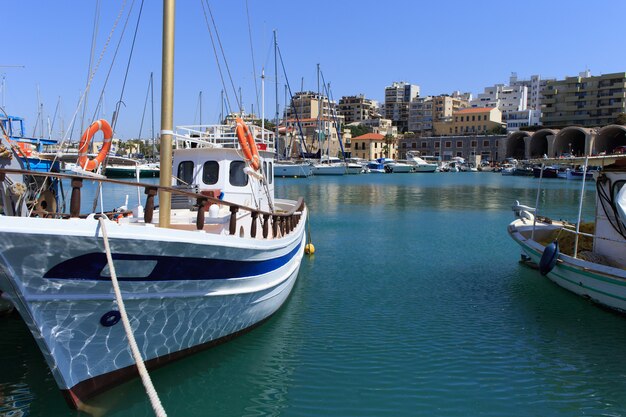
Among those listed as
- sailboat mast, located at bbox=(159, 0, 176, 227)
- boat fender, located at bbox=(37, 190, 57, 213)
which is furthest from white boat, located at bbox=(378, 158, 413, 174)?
sailboat mast, located at bbox=(159, 0, 176, 227)

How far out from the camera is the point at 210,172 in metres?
12.2

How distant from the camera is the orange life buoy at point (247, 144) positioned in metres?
10.1

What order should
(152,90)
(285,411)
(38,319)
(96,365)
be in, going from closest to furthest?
1. (38,319)
2. (96,365)
3. (285,411)
4. (152,90)

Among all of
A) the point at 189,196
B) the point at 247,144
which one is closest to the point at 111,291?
the point at 189,196

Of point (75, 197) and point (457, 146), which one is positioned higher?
point (457, 146)

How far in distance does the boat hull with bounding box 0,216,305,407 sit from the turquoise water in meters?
0.63

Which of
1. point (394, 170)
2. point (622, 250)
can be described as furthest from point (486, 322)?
point (394, 170)

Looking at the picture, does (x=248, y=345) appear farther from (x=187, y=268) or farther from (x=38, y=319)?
(x=38, y=319)

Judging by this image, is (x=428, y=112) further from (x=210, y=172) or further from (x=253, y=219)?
(x=253, y=219)

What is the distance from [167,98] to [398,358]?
19.0 ft

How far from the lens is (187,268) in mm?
6965

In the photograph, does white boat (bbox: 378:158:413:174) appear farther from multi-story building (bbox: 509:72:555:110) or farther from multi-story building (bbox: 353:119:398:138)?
multi-story building (bbox: 509:72:555:110)

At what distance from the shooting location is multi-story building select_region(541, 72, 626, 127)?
375ft

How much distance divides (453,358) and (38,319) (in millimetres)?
6534
